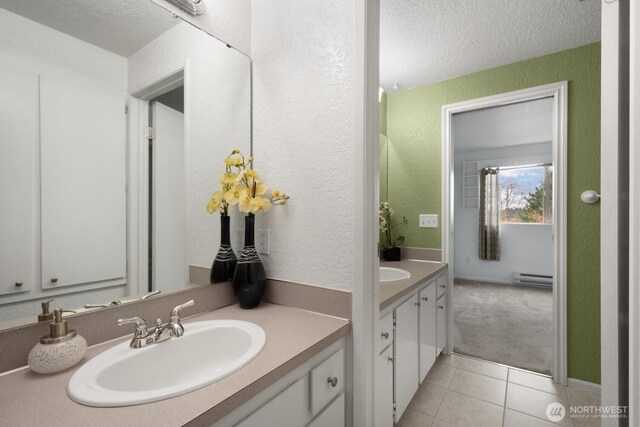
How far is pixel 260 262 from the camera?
46.6 inches

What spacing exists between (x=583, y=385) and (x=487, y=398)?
28.4 inches

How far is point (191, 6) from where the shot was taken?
1085 millimetres

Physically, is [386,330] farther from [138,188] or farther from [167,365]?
[138,188]

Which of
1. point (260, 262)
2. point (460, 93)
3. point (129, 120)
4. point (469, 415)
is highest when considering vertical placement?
point (460, 93)

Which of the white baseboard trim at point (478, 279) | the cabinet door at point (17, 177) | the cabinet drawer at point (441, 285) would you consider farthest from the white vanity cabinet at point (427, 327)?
the white baseboard trim at point (478, 279)

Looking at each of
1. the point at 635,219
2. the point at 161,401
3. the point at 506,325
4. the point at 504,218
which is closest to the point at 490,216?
the point at 504,218

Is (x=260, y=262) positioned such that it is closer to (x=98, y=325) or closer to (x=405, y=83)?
(x=98, y=325)

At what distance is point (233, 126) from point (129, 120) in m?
0.40

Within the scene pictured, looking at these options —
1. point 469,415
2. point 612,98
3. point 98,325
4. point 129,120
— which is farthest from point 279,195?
point 469,415

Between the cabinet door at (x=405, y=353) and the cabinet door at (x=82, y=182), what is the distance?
127cm

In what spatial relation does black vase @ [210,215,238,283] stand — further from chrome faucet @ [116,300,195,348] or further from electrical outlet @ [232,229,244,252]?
chrome faucet @ [116,300,195,348]

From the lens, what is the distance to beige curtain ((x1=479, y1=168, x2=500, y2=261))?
4820mm

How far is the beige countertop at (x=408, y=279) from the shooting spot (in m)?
1.37

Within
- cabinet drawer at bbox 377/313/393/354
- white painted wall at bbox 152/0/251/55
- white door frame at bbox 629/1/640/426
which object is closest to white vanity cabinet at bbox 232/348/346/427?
cabinet drawer at bbox 377/313/393/354
